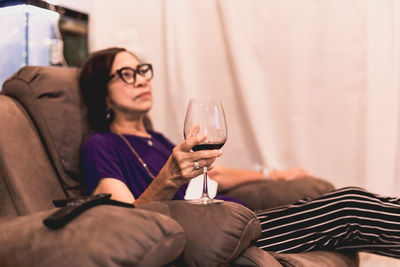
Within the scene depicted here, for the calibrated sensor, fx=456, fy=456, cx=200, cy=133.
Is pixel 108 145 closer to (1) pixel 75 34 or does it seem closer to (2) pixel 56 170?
(2) pixel 56 170

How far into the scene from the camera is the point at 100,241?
0.94 metres

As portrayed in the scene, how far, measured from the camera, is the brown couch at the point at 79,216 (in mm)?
964

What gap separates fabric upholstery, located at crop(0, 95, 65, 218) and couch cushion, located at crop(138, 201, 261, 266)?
0.48 m

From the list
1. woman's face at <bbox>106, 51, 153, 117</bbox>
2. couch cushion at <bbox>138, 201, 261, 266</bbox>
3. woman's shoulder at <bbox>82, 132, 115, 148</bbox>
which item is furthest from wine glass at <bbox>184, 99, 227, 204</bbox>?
woman's face at <bbox>106, 51, 153, 117</bbox>

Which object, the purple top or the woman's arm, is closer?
the woman's arm

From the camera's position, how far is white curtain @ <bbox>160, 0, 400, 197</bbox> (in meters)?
2.26

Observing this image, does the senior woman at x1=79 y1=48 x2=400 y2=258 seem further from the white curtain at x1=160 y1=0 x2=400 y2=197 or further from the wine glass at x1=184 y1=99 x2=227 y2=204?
the white curtain at x1=160 y1=0 x2=400 y2=197

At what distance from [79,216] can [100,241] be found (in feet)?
0.37

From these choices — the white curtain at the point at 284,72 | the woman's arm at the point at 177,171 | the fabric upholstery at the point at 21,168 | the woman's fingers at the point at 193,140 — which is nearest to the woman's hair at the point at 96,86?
the fabric upholstery at the point at 21,168

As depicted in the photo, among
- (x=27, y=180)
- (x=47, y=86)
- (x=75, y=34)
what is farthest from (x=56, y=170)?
(x=75, y=34)

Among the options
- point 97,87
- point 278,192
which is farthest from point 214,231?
point 97,87

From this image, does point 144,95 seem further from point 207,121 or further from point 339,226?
point 339,226

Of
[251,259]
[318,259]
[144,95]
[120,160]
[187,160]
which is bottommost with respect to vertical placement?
[318,259]

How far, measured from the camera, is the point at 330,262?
1.45m
